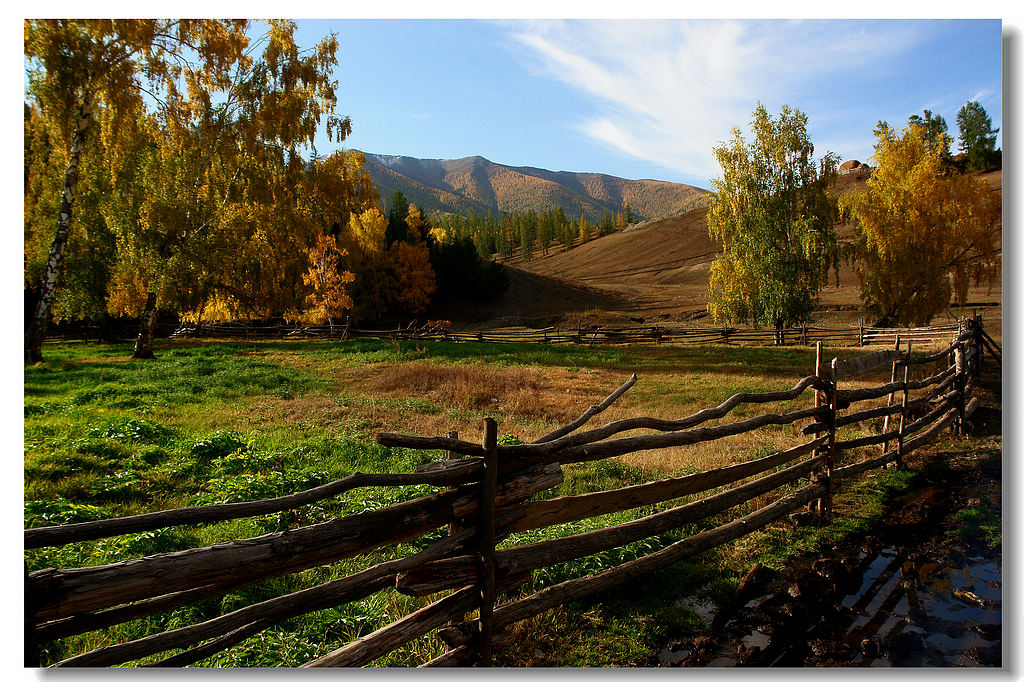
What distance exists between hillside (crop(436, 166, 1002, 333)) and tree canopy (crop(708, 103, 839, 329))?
206 cm

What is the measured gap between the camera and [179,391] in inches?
398

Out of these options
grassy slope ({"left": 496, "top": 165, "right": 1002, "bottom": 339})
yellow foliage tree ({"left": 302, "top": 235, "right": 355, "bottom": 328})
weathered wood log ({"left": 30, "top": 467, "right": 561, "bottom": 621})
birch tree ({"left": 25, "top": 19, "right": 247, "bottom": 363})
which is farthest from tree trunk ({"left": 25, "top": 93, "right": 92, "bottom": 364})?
grassy slope ({"left": 496, "top": 165, "right": 1002, "bottom": 339})

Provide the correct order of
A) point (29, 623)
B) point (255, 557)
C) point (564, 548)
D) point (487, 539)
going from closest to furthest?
point (29, 623) < point (255, 557) < point (487, 539) < point (564, 548)

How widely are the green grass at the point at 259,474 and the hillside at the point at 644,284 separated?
19.0 feet

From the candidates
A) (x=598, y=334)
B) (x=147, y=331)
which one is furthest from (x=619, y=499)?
(x=598, y=334)

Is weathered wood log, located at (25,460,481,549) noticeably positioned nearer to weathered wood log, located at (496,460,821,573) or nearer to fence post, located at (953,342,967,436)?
weathered wood log, located at (496,460,821,573)

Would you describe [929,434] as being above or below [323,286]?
below

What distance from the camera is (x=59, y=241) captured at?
6.61 metres

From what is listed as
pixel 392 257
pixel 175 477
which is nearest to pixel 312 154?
pixel 175 477

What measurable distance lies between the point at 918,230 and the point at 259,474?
895 inches

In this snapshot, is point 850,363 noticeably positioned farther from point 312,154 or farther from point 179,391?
point 312,154

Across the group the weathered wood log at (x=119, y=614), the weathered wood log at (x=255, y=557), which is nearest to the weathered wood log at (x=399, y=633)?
the weathered wood log at (x=255, y=557)

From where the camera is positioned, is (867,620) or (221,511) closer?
(221,511)

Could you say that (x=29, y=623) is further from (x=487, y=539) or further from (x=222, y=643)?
(x=487, y=539)
